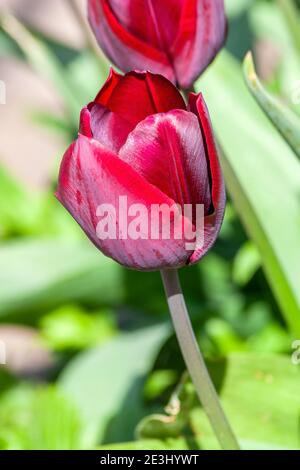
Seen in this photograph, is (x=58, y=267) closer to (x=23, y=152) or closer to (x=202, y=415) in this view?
(x=202, y=415)

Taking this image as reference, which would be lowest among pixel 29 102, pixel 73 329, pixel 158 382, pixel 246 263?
pixel 29 102

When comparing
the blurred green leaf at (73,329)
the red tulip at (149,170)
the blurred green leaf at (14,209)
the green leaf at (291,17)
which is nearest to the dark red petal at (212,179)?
the red tulip at (149,170)

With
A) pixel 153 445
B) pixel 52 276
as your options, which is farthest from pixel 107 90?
pixel 52 276

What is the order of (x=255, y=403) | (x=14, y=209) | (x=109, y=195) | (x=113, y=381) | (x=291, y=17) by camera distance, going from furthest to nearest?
(x=14, y=209) → (x=113, y=381) → (x=291, y=17) → (x=255, y=403) → (x=109, y=195)

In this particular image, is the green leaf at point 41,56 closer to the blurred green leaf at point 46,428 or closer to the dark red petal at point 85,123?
the blurred green leaf at point 46,428

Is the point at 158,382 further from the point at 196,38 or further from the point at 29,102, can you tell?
the point at 29,102

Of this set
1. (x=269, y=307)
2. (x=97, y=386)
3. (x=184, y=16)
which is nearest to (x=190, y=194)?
(x=184, y=16)
